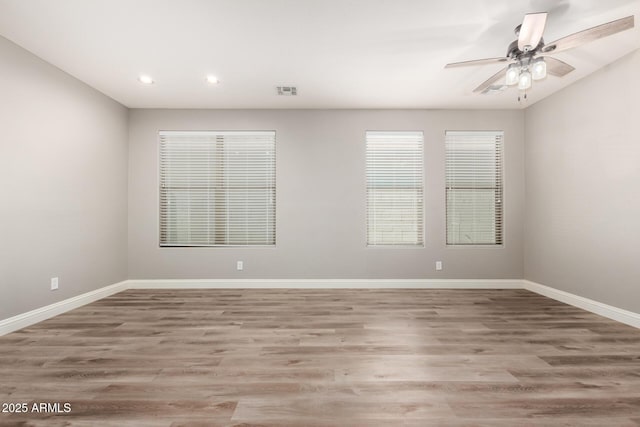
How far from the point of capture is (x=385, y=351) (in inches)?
94.7

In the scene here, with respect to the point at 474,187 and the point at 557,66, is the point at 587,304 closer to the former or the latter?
the point at 474,187

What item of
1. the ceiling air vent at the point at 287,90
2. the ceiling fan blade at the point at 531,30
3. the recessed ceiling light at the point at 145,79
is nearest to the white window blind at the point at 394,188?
the ceiling air vent at the point at 287,90

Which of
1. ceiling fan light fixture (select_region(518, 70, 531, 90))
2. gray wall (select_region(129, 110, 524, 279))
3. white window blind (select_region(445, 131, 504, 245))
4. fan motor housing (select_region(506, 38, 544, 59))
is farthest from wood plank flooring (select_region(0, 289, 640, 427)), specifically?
fan motor housing (select_region(506, 38, 544, 59))

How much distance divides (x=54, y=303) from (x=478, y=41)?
5125mm

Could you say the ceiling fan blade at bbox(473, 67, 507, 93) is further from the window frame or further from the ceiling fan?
the window frame

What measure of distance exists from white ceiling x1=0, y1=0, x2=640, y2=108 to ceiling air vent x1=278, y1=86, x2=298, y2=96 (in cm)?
9

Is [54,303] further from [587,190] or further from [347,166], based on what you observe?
[587,190]

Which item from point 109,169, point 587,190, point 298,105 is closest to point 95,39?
point 109,169

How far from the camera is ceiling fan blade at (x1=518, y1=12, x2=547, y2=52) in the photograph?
199 cm

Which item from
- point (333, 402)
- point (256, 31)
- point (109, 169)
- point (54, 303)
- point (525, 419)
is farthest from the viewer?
point (109, 169)

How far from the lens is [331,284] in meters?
4.56

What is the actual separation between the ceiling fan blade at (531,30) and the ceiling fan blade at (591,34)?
134 mm

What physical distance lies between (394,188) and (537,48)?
2579 mm

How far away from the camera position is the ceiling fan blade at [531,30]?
1.99 m
